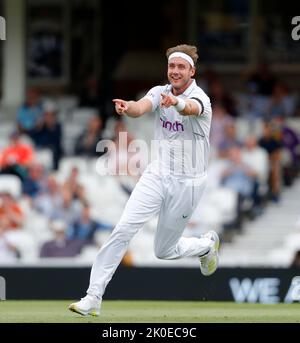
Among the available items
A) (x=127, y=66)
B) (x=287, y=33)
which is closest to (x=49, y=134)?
(x=127, y=66)

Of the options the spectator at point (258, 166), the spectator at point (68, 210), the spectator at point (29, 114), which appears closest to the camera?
the spectator at point (68, 210)

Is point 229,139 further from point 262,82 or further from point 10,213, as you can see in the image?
point 10,213

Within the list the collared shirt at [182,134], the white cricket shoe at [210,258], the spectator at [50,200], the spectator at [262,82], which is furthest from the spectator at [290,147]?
the collared shirt at [182,134]

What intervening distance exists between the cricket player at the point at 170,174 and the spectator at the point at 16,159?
25.4ft

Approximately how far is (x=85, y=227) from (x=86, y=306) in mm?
7295

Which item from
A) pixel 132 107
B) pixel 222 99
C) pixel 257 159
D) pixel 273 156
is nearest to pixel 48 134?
pixel 222 99

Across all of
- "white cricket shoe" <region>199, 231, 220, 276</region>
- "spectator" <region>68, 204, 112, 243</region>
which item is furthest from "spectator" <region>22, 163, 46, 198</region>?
"white cricket shoe" <region>199, 231, 220, 276</region>

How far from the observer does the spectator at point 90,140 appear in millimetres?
18859

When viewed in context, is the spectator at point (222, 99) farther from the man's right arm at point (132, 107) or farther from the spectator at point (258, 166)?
the man's right arm at point (132, 107)

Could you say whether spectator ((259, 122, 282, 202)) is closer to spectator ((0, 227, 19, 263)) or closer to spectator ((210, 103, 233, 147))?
spectator ((210, 103, 233, 147))

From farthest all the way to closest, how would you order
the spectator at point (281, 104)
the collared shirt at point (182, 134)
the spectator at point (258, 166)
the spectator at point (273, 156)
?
the spectator at point (281, 104)
the spectator at point (273, 156)
the spectator at point (258, 166)
the collared shirt at point (182, 134)

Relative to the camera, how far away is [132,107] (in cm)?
968

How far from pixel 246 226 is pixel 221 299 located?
10.7ft

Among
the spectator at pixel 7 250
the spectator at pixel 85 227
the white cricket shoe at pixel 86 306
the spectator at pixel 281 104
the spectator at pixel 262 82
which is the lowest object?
the spectator at pixel 7 250
